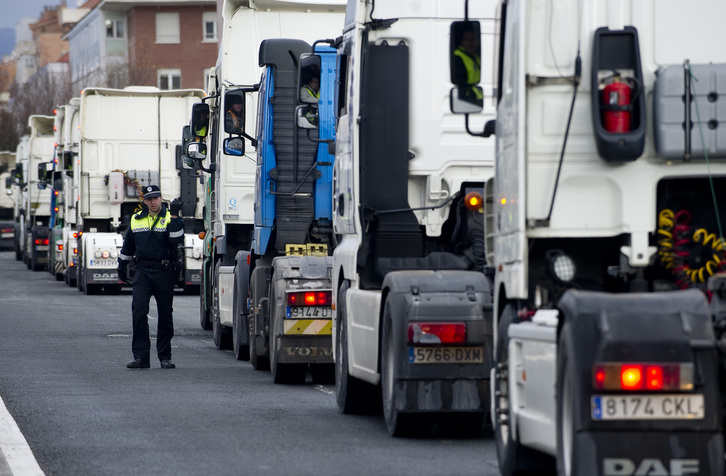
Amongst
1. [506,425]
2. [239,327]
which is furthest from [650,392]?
[239,327]

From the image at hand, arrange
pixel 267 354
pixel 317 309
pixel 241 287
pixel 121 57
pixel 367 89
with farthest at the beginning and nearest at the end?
pixel 121 57, pixel 241 287, pixel 267 354, pixel 317 309, pixel 367 89

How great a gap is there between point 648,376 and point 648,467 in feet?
1.07

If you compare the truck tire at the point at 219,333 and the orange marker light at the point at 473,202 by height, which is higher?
the orange marker light at the point at 473,202

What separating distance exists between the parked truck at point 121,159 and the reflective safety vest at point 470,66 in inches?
871

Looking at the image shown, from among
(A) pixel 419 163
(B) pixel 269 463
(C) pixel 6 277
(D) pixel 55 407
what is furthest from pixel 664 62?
(C) pixel 6 277

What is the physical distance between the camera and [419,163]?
432 inches

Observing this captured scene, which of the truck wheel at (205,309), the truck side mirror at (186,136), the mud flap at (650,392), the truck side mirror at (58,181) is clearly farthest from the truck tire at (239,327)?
the truck side mirror at (58,181)

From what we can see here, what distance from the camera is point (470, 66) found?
7.94m

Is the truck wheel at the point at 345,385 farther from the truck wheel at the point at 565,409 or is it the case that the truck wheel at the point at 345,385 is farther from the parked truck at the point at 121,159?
the parked truck at the point at 121,159

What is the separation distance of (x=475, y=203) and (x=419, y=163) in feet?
1.56

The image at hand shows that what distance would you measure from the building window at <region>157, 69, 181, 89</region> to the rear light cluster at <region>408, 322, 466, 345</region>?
78.1m

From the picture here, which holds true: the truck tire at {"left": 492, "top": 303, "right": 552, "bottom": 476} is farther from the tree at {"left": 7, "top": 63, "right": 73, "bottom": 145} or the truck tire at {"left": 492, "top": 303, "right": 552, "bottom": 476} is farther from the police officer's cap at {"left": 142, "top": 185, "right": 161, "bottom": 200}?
the tree at {"left": 7, "top": 63, "right": 73, "bottom": 145}

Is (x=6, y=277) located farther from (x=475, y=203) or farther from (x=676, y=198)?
(x=676, y=198)

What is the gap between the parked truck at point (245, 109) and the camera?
689 inches
